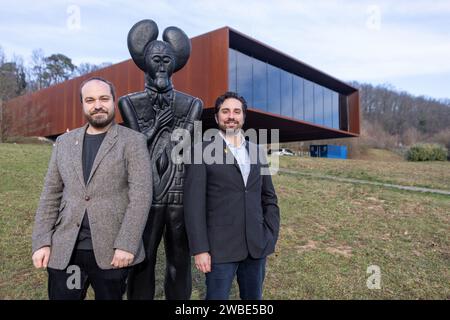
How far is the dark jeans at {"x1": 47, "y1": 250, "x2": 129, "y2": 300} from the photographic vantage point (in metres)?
2.21

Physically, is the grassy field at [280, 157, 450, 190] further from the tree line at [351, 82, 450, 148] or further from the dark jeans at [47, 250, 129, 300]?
the tree line at [351, 82, 450, 148]

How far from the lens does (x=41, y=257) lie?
7.20 ft

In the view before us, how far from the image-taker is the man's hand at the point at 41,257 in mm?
2188

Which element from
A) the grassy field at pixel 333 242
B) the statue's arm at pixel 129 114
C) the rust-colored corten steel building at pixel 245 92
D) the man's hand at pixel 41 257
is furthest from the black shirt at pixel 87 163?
the rust-colored corten steel building at pixel 245 92

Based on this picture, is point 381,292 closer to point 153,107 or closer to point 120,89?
point 153,107

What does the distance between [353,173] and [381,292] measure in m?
11.4

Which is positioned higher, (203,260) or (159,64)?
(159,64)

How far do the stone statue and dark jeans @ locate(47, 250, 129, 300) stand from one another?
60 cm

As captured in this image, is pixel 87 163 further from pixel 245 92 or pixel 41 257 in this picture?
pixel 245 92

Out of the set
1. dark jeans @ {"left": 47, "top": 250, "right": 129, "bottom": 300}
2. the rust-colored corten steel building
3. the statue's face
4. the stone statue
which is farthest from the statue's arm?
the rust-colored corten steel building

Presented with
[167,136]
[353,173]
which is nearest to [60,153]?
[167,136]

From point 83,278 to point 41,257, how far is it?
0.95 feet

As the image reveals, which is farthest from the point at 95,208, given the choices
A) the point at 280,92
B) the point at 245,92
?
the point at 280,92

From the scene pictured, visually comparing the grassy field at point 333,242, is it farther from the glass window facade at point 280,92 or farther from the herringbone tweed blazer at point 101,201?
the glass window facade at point 280,92
